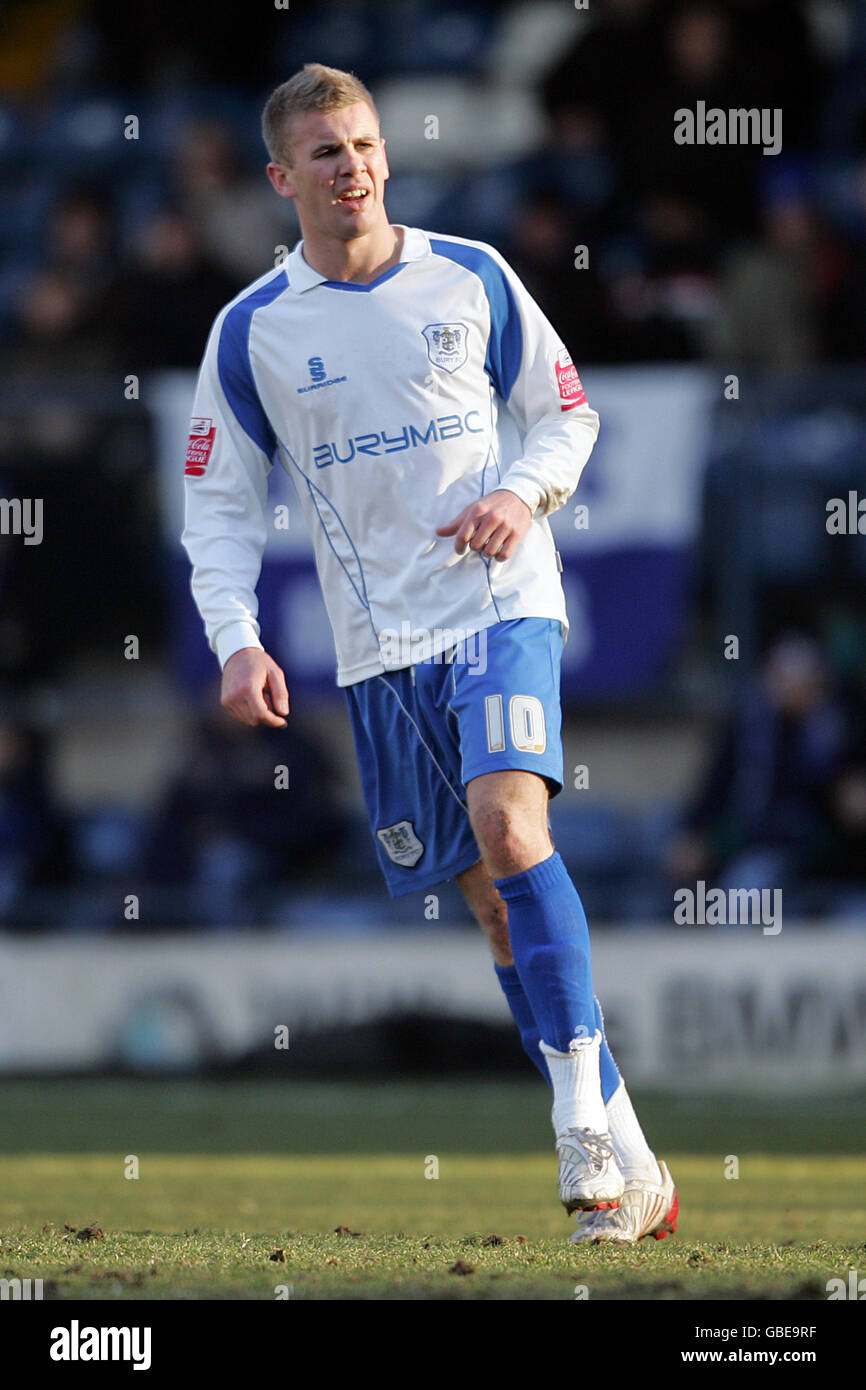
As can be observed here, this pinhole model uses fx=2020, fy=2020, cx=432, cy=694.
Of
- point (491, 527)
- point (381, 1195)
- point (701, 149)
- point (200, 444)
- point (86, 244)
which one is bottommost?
point (381, 1195)

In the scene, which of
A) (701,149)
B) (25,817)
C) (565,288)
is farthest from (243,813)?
(701,149)

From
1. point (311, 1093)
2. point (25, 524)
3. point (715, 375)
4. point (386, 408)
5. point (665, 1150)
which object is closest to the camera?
point (386, 408)

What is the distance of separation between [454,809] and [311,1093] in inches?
213

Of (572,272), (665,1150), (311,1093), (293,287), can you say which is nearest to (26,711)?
(311,1093)

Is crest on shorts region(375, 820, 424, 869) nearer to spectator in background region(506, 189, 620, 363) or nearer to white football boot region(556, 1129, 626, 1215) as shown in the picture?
white football boot region(556, 1129, 626, 1215)

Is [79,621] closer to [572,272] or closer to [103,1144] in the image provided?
[572,272]

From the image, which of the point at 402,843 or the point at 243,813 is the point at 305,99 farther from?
the point at 243,813

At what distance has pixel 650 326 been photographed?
36.5 ft

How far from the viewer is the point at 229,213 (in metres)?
12.4

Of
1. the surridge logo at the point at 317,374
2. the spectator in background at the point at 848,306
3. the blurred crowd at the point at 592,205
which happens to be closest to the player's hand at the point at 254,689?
the surridge logo at the point at 317,374

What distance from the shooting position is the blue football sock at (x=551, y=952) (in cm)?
461

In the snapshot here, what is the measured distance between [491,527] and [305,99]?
1172mm
